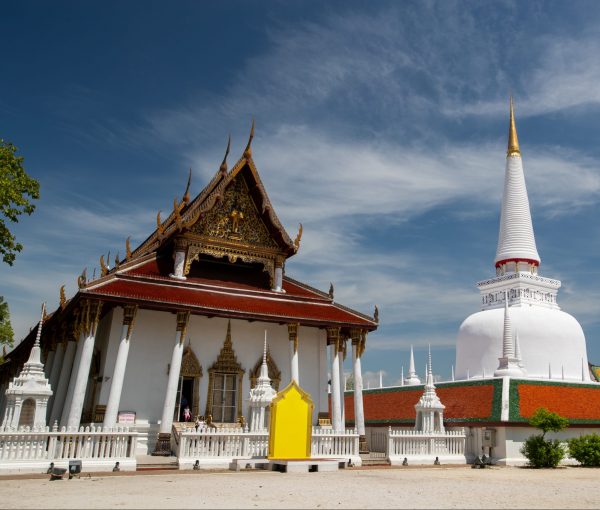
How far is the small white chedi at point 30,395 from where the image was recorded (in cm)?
1358

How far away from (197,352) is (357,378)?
535 centimetres

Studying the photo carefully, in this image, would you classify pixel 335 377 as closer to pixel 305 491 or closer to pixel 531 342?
pixel 305 491

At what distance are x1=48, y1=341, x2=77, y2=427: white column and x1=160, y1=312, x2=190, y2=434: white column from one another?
4412mm

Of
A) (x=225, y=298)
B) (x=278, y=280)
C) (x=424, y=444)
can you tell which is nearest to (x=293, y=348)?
(x=225, y=298)

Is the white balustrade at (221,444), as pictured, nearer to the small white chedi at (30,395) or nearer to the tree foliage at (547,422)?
the small white chedi at (30,395)

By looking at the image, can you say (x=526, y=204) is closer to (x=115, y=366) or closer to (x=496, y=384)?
(x=496, y=384)

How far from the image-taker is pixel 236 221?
69.5ft

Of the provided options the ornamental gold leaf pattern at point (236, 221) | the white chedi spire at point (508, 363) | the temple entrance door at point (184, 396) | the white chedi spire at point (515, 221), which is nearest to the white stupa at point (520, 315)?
the white chedi spire at point (515, 221)

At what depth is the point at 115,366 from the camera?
16766 mm

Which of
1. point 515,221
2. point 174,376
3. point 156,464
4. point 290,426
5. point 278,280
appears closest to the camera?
point 156,464

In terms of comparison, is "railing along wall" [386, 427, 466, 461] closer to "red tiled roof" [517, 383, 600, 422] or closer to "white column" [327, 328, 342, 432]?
"white column" [327, 328, 342, 432]

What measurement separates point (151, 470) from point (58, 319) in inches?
343

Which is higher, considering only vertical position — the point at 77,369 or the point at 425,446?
the point at 77,369

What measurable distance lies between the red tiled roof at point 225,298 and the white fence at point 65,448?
13.7 feet
